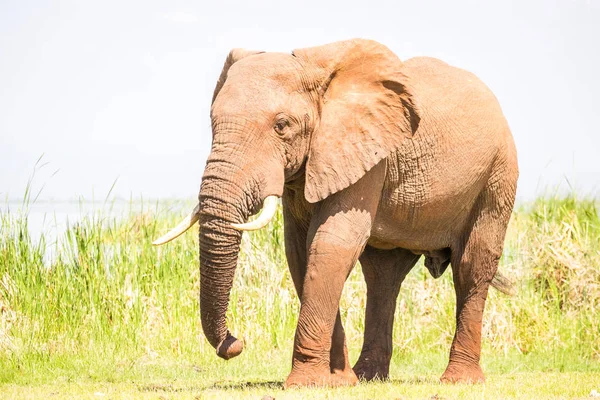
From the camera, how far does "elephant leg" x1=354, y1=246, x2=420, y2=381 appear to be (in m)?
9.52

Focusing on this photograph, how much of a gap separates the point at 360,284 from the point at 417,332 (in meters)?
0.97

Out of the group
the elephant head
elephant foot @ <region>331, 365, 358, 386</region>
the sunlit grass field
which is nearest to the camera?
the elephant head

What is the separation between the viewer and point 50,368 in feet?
32.8

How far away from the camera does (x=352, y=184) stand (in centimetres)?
795

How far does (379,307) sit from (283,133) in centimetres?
273

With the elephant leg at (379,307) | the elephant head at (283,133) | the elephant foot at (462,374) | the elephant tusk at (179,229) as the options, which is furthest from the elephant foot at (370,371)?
the elephant tusk at (179,229)

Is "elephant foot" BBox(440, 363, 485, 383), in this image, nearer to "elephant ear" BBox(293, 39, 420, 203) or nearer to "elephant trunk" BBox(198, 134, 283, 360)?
"elephant ear" BBox(293, 39, 420, 203)

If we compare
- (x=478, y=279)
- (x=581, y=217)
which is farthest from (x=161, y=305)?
(x=581, y=217)

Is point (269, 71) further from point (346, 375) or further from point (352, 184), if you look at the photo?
point (346, 375)

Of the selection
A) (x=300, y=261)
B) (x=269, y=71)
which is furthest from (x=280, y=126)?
(x=300, y=261)

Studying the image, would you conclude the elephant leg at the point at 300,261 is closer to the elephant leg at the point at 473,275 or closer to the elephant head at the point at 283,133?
the elephant head at the point at 283,133

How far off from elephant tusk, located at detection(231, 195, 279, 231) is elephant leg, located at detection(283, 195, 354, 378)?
113 centimetres

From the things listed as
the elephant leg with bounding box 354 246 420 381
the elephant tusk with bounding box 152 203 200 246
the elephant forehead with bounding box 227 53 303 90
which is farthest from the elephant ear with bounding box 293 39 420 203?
the elephant leg with bounding box 354 246 420 381

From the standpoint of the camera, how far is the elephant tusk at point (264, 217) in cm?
713
